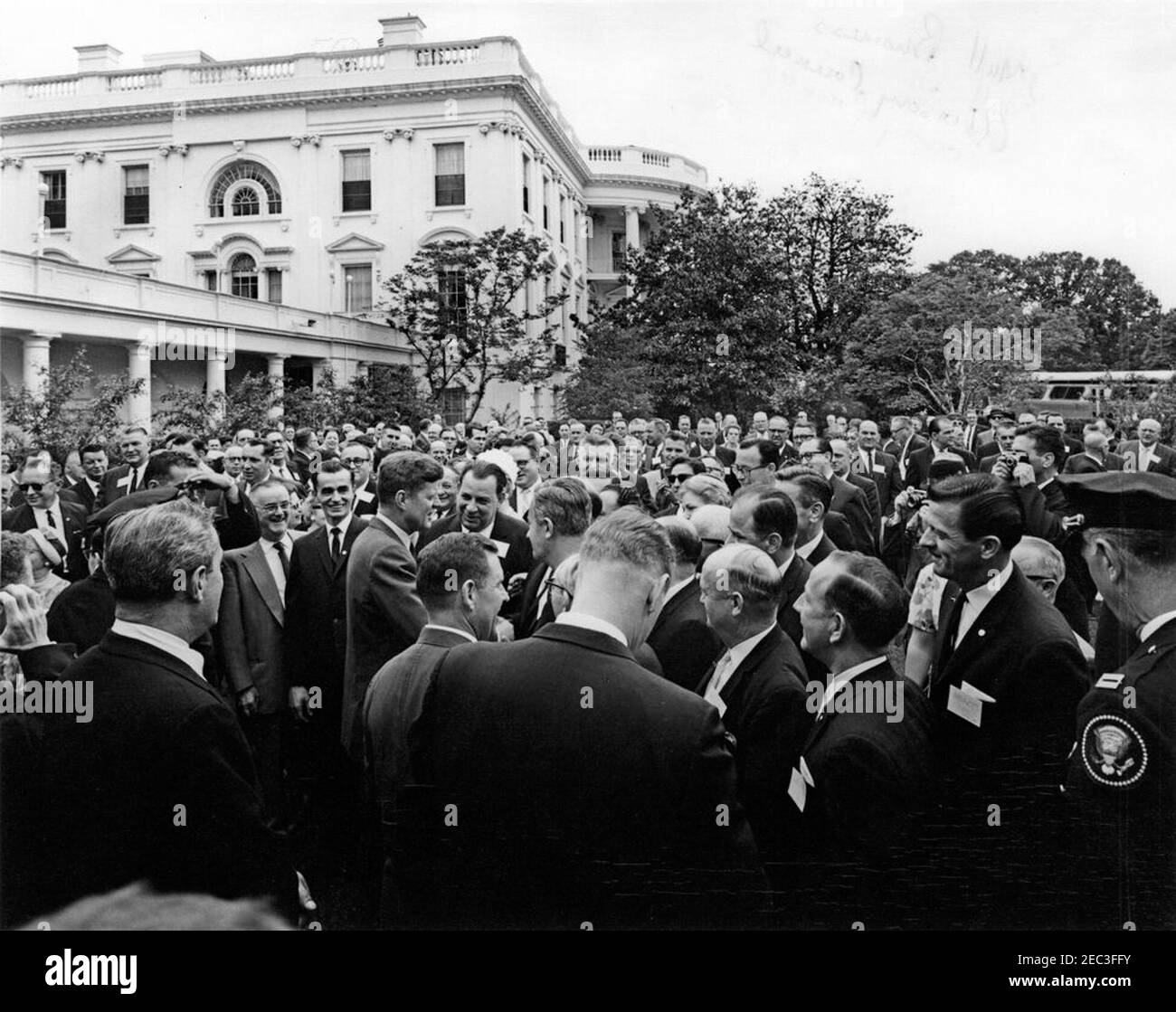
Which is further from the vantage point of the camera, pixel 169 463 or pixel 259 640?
pixel 169 463

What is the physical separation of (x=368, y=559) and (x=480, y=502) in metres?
1.19

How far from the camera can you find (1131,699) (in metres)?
2.88

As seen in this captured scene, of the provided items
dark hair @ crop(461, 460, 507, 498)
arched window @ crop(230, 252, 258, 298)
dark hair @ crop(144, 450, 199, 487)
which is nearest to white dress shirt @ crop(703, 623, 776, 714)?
dark hair @ crop(461, 460, 507, 498)

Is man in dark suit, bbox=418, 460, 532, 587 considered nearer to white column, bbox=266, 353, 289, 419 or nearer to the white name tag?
the white name tag

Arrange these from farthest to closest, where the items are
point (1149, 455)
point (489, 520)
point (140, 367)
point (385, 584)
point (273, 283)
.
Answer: point (140, 367)
point (273, 283)
point (1149, 455)
point (489, 520)
point (385, 584)

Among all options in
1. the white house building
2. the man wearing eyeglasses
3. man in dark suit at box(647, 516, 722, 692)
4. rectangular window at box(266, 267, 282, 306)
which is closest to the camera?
man in dark suit at box(647, 516, 722, 692)

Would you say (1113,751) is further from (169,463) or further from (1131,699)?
(169,463)

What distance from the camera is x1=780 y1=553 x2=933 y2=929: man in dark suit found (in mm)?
2883

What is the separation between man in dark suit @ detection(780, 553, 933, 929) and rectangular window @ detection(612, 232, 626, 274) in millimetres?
14893

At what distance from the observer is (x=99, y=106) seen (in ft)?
29.4

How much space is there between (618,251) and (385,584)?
15.2 meters

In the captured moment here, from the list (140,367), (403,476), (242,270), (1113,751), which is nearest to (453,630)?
(403,476)

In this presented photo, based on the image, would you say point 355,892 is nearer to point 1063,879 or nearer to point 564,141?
point 1063,879

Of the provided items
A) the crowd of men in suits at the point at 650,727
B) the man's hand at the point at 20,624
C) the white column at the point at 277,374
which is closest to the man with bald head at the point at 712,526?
the crowd of men in suits at the point at 650,727
